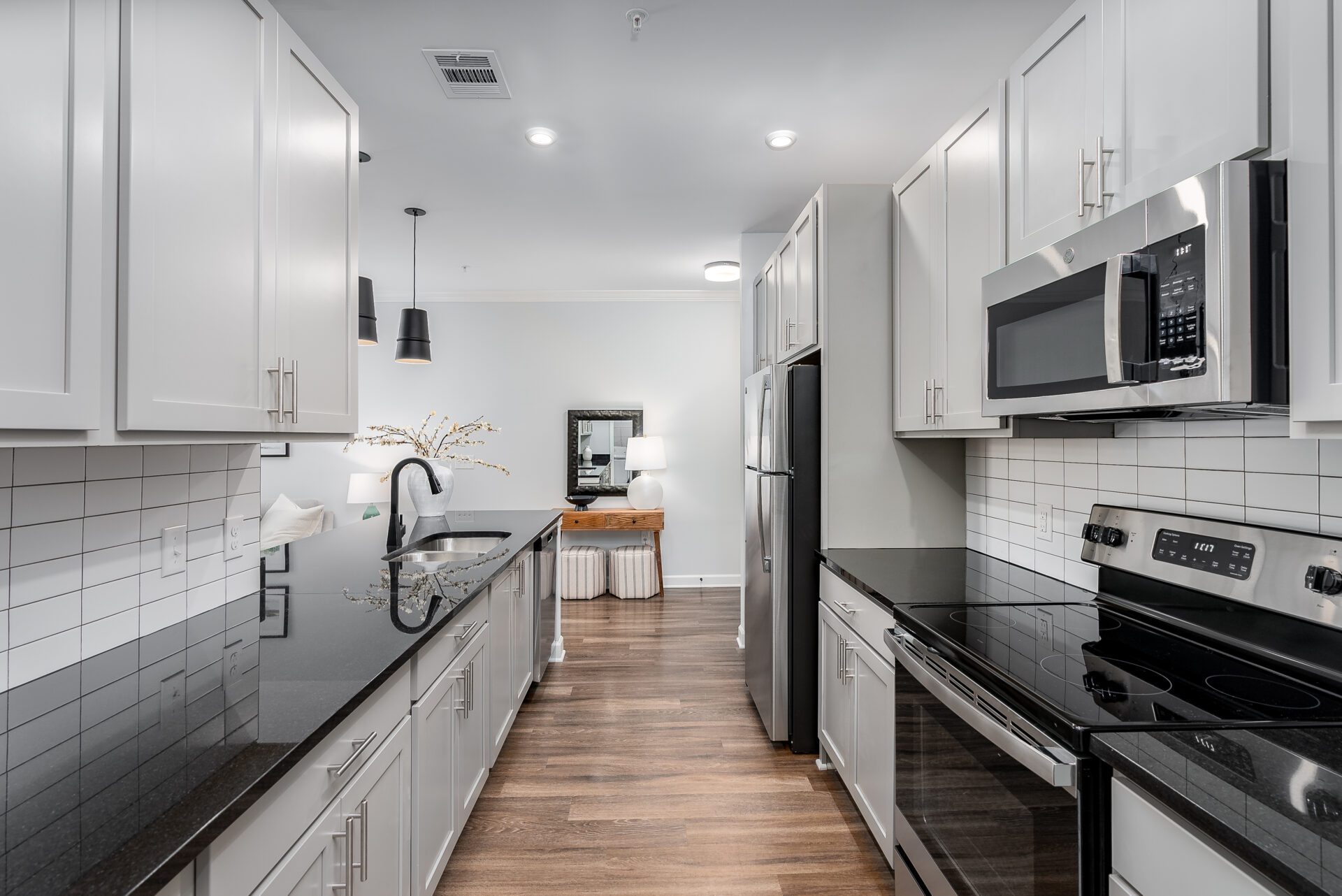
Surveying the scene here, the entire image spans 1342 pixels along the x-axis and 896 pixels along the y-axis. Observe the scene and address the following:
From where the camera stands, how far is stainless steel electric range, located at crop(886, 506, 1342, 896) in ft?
3.18

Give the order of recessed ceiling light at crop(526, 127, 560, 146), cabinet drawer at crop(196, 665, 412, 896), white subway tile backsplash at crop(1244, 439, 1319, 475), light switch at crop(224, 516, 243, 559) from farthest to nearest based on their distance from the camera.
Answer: recessed ceiling light at crop(526, 127, 560, 146) → light switch at crop(224, 516, 243, 559) → white subway tile backsplash at crop(1244, 439, 1319, 475) → cabinet drawer at crop(196, 665, 412, 896)

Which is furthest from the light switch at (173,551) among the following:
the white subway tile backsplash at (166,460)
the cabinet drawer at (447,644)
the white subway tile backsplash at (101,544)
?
the cabinet drawer at (447,644)

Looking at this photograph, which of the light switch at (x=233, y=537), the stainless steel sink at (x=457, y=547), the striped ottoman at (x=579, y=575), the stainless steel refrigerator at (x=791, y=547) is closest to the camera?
the light switch at (x=233, y=537)

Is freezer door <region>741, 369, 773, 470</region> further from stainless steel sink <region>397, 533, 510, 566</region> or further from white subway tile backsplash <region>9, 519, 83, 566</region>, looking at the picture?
white subway tile backsplash <region>9, 519, 83, 566</region>

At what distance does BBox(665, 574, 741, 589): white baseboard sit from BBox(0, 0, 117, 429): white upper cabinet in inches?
199

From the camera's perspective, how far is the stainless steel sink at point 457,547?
298 cm

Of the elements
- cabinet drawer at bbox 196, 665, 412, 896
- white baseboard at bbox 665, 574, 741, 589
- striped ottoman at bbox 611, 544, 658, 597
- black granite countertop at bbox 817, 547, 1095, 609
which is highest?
black granite countertop at bbox 817, 547, 1095, 609

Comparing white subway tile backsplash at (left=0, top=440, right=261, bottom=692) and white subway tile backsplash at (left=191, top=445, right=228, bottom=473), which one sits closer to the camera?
white subway tile backsplash at (left=0, top=440, right=261, bottom=692)

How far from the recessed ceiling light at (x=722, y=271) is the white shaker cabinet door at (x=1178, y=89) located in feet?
11.3

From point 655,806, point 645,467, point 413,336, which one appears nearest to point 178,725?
point 655,806

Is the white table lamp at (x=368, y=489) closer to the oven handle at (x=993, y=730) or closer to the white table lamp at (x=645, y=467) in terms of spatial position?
the white table lamp at (x=645, y=467)

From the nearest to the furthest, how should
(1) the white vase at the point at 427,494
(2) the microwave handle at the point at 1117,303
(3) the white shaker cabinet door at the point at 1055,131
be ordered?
(2) the microwave handle at the point at 1117,303, (3) the white shaker cabinet door at the point at 1055,131, (1) the white vase at the point at 427,494

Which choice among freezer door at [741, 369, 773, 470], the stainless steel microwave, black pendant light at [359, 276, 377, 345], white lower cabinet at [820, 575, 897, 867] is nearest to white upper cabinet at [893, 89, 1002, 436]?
the stainless steel microwave

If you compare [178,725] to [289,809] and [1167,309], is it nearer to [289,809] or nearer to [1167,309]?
[289,809]
